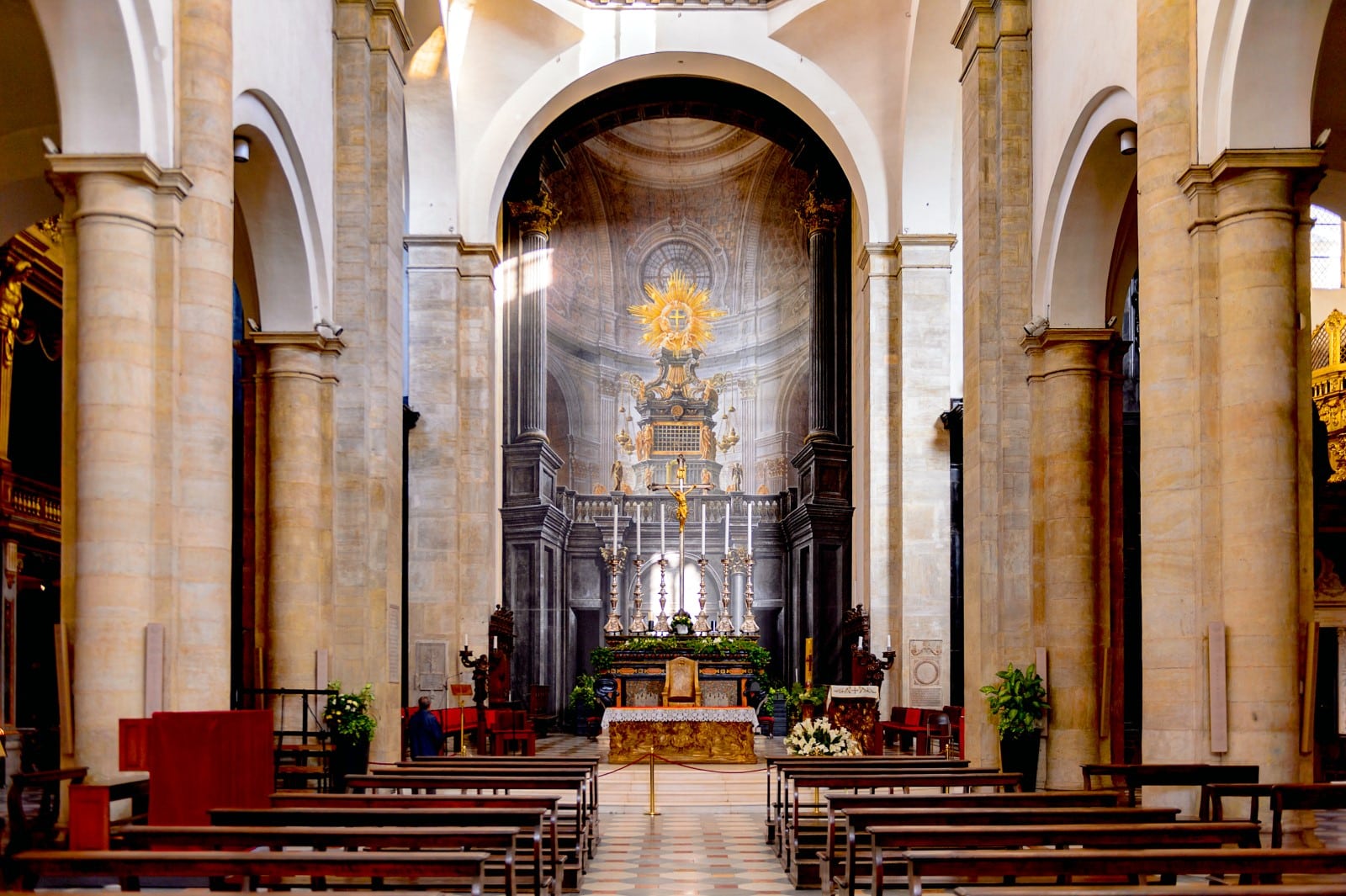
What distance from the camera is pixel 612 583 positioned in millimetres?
27078

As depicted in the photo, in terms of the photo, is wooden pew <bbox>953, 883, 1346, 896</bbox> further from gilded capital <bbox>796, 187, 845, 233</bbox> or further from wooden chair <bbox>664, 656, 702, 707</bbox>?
gilded capital <bbox>796, 187, 845, 233</bbox>

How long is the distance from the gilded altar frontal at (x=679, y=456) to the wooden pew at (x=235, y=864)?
360 centimetres

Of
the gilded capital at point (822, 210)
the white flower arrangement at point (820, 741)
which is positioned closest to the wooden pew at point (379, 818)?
the white flower arrangement at point (820, 741)

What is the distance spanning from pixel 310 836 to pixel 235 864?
87cm

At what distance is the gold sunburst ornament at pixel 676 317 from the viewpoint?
32.9 metres

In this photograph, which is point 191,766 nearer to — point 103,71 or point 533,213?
point 103,71

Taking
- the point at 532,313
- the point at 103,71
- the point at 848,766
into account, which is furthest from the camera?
the point at 532,313

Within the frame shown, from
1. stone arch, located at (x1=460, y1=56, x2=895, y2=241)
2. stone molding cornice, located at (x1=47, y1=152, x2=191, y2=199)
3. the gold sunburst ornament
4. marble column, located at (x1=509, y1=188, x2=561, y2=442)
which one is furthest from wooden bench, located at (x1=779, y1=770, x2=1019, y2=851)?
the gold sunburst ornament

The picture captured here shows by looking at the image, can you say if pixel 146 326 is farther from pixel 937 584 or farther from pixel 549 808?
pixel 937 584

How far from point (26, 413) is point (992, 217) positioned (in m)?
15.2

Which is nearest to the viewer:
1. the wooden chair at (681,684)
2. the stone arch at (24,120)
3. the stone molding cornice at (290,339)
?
the stone arch at (24,120)

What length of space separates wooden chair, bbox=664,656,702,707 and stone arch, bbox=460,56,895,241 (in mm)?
7458

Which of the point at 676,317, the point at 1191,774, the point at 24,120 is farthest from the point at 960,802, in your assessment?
the point at 676,317

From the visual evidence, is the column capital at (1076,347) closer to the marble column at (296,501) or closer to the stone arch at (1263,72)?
the stone arch at (1263,72)
